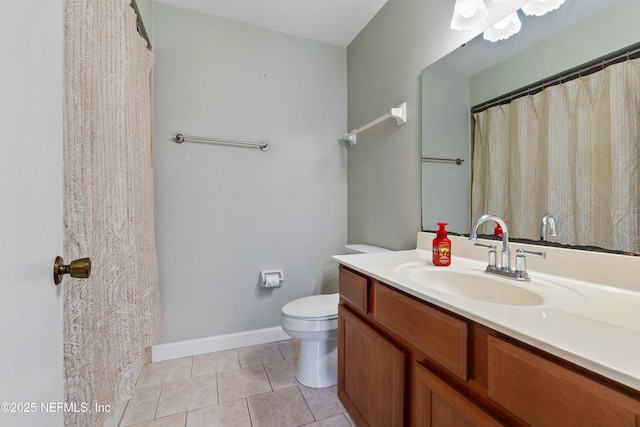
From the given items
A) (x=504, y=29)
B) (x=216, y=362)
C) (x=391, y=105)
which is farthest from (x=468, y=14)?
(x=216, y=362)

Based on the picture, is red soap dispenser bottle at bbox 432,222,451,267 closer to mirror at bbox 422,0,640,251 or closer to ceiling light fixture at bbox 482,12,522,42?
mirror at bbox 422,0,640,251

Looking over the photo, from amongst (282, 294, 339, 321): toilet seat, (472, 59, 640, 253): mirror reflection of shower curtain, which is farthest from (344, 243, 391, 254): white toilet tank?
(472, 59, 640, 253): mirror reflection of shower curtain

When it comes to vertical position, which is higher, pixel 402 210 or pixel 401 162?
pixel 401 162

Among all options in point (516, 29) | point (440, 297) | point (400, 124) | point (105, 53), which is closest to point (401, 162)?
point (400, 124)

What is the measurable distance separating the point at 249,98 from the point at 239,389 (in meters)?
1.95

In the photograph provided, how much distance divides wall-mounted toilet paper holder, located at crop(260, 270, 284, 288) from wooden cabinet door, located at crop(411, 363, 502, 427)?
4.45 feet

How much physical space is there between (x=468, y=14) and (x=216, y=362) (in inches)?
95.0

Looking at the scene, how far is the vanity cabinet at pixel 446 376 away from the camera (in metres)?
0.45

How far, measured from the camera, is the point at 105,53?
3.08ft

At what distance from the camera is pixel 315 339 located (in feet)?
4.97

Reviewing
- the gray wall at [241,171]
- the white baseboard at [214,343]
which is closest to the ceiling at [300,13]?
the gray wall at [241,171]

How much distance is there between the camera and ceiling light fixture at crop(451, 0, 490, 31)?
1152 mm
